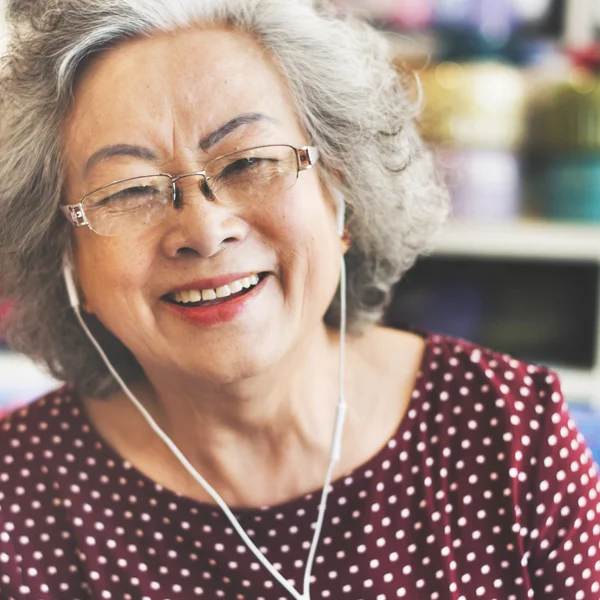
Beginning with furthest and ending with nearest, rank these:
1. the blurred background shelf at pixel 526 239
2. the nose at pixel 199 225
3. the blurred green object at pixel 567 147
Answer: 1. the blurred background shelf at pixel 526 239
2. the blurred green object at pixel 567 147
3. the nose at pixel 199 225

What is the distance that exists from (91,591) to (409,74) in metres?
1.02

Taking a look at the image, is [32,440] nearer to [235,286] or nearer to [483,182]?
[235,286]

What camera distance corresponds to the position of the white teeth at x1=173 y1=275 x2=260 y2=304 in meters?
1.10

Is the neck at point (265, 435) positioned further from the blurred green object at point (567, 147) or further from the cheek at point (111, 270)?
the blurred green object at point (567, 147)

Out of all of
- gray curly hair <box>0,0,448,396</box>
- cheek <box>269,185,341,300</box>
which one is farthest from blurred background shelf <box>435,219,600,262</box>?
cheek <box>269,185,341,300</box>

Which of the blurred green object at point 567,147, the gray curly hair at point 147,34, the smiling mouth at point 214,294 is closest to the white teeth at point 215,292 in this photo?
the smiling mouth at point 214,294

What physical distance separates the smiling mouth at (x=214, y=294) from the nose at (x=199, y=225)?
0.05m

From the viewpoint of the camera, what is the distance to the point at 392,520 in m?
1.23

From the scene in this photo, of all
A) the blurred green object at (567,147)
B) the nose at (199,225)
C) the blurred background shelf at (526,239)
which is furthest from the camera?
the blurred background shelf at (526,239)

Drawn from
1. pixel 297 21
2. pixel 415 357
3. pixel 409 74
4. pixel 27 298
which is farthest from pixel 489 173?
pixel 27 298

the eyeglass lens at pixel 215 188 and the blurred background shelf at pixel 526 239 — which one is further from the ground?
the eyeglass lens at pixel 215 188

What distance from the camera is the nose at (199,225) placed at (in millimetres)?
1057

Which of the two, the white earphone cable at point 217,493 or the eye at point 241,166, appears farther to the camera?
the white earphone cable at point 217,493

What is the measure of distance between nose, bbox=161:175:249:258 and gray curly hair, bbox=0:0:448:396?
19 cm
